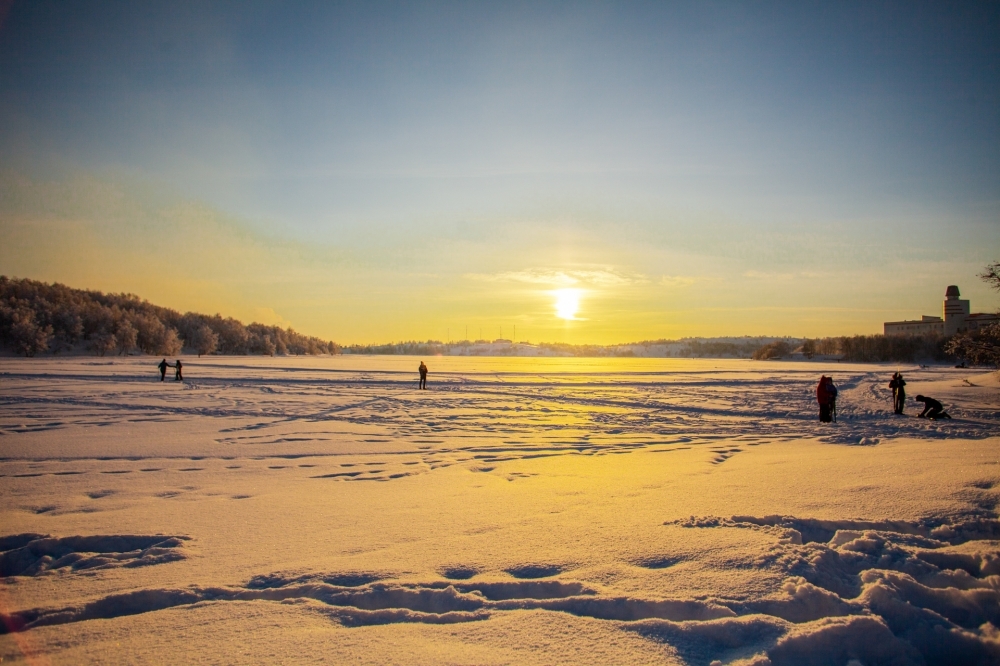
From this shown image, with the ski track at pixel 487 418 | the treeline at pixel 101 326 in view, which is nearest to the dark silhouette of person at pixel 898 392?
the ski track at pixel 487 418

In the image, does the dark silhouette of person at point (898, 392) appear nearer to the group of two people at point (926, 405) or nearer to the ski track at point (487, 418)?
the group of two people at point (926, 405)

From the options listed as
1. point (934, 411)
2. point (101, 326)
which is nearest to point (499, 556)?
point (934, 411)

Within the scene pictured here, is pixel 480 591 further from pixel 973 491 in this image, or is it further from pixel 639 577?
pixel 973 491

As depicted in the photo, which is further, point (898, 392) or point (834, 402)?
point (898, 392)

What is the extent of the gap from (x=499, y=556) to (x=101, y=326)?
108 metres

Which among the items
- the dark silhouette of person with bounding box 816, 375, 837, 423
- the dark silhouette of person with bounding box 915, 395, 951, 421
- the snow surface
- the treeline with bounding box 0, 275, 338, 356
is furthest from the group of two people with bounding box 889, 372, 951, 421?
the treeline with bounding box 0, 275, 338, 356

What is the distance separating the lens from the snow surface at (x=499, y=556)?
10.4 feet

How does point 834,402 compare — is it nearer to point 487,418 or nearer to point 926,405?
point 926,405

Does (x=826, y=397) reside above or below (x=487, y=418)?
above

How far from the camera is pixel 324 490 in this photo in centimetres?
693

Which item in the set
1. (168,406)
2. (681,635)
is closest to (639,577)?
(681,635)

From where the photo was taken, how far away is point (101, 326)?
87625 millimetres

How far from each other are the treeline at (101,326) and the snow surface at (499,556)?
92.0 metres

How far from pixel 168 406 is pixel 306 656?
60.5ft
